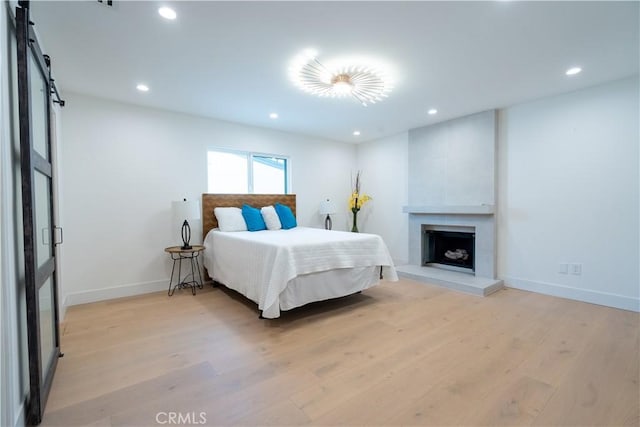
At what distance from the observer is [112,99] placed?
3.49 m

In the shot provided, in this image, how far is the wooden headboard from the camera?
13.6ft

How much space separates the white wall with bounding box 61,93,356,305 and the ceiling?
381mm

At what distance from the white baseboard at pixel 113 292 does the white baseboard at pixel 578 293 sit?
191 inches

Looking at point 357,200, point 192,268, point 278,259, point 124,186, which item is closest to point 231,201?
point 192,268

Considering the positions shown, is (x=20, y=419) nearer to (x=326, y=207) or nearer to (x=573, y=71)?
(x=326, y=207)

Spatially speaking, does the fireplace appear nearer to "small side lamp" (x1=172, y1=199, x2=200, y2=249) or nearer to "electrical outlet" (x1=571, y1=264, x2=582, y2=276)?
"electrical outlet" (x1=571, y1=264, x2=582, y2=276)

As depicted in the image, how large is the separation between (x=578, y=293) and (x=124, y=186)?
18.8ft

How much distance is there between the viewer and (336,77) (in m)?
2.77

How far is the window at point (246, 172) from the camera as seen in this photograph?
4441 millimetres

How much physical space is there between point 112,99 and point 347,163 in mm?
4112

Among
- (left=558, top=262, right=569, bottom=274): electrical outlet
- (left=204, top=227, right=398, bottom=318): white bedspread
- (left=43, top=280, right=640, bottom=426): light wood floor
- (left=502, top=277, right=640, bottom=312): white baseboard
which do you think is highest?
(left=204, top=227, right=398, bottom=318): white bedspread

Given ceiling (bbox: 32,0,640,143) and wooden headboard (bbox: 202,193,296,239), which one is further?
wooden headboard (bbox: 202,193,296,239)

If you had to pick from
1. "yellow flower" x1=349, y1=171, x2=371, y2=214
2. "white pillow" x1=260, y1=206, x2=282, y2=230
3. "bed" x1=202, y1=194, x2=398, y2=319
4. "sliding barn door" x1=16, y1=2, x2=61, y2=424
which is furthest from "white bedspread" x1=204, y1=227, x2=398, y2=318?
"yellow flower" x1=349, y1=171, x2=371, y2=214

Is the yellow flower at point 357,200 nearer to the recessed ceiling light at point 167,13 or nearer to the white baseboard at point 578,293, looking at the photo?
the white baseboard at point 578,293
